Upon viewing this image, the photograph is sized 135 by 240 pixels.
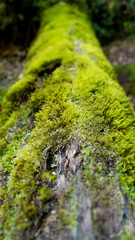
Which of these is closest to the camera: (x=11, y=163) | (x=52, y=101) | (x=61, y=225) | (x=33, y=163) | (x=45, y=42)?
(x=61, y=225)

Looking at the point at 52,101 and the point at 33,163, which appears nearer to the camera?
the point at 33,163

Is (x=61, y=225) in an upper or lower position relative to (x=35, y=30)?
lower

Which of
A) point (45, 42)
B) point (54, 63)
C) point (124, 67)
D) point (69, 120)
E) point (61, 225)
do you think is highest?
point (45, 42)

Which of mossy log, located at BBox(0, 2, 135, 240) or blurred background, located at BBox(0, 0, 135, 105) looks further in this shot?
blurred background, located at BBox(0, 0, 135, 105)

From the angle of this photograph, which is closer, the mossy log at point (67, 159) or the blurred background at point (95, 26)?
the mossy log at point (67, 159)

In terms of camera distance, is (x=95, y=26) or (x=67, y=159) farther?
(x=95, y=26)

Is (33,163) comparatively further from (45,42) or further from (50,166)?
(45,42)

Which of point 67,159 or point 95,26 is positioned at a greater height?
point 95,26

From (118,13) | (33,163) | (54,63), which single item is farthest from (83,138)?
(118,13)
